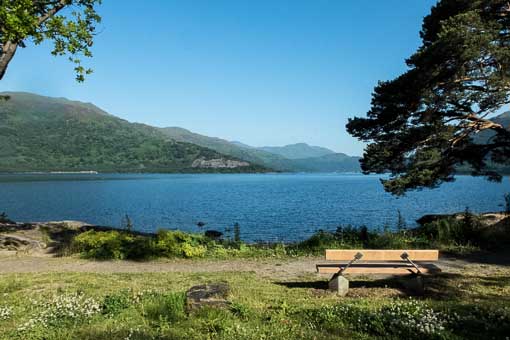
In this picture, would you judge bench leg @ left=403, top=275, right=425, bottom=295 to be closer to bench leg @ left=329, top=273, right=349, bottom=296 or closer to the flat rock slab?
bench leg @ left=329, top=273, right=349, bottom=296

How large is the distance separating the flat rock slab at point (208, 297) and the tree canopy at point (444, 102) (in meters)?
11.9

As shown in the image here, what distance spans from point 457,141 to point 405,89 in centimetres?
355

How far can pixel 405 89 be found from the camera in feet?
52.2

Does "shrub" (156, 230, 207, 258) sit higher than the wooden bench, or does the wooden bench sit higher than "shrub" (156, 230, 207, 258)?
the wooden bench

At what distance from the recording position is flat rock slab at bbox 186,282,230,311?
20.6ft

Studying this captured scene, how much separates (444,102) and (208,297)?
1338 cm

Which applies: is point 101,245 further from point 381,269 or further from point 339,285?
point 381,269

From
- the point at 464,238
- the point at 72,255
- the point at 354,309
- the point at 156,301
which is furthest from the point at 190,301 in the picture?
the point at 464,238

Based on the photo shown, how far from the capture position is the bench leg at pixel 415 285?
26.7 feet

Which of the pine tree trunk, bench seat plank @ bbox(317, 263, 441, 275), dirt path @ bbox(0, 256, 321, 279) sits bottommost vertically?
dirt path @ bbox(0, 256, 321, 279)

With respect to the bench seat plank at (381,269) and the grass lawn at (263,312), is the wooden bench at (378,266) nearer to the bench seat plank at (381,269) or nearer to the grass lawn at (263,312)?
the bench seat plank at (381,269)

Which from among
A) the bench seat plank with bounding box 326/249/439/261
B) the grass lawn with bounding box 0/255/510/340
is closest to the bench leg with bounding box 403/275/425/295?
the grass lawn with bounding box 0/255/510/340

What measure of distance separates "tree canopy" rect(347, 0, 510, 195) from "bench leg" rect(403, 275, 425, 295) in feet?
27.9

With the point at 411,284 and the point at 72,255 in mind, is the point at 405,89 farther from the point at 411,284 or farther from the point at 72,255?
the point at 72,255
